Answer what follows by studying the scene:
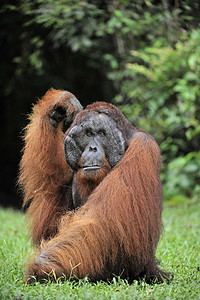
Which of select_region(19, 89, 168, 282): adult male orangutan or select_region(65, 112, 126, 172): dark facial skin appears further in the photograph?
select_region(65, 112, 126, 172): dark facial skin

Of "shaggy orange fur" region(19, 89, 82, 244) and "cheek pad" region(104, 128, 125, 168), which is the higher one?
"cheek pad" region(104, 128, 125, 168)

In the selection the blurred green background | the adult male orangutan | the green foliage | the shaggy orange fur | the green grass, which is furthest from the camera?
the blurred green background

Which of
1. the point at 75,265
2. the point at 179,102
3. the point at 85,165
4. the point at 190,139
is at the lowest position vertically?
the point at 190,139

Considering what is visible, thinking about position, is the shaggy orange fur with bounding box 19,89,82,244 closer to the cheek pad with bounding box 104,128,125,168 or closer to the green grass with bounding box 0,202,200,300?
Result: the green grass with bounding box 0,202,200,300

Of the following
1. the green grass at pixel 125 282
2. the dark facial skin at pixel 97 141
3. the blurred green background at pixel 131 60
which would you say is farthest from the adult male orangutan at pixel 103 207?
the blurred green background at pixel 131 60

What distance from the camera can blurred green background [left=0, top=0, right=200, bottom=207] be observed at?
7.37 meters

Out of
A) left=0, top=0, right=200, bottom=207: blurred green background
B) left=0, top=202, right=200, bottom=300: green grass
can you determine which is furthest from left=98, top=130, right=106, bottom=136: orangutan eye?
left=0, top=0, right=200, bottom=207: blurred green background

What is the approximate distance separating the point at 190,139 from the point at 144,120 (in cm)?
103

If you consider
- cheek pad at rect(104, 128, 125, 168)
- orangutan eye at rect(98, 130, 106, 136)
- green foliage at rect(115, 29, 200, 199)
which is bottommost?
green foliage at rect(115, 29, 200, 199)

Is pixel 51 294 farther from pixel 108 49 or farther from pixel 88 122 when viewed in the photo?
pixel 108 49

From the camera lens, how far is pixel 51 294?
2.51 metres

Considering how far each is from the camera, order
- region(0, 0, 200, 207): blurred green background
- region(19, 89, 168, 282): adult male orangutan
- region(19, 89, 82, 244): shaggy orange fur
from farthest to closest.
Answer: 1. region(0, 0, 200, 207): blurred green background
2. region(19, 89, 82, 244): shaggy orange fur
3. region(19, 89, 168, 282): adult male orangutan

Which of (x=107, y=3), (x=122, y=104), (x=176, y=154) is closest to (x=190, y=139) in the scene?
(x=176, y=154)

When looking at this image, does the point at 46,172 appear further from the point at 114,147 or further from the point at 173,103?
the point at 173,103
